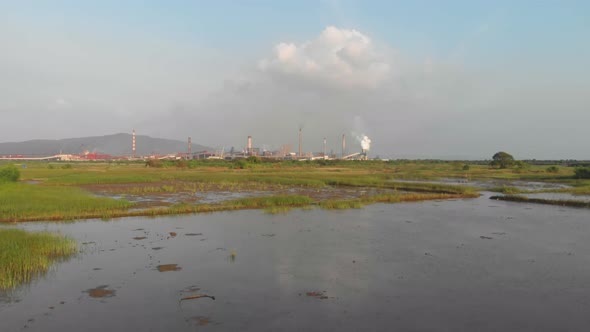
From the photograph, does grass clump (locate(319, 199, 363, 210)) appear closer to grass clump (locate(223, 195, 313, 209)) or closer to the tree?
grass clump (locate(223, 195, 313, 209))

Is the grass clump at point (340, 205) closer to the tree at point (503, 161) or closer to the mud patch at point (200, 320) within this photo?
the mud patch at point (200, 320)

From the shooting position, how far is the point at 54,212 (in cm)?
1777

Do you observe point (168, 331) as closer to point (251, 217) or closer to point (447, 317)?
point (447, 317)

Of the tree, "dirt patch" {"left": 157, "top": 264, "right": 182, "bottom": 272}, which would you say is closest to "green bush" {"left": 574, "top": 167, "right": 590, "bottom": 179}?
the tree

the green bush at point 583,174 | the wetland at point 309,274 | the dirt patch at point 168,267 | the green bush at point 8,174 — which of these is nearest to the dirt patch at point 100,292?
the wetland at point 309,274

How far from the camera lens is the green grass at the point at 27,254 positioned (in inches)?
362

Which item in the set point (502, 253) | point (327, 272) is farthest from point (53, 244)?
point (502, 253)

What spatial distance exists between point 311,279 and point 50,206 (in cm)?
1460

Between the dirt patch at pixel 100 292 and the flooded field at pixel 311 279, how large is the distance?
0.13 feet

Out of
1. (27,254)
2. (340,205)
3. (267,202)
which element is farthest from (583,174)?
(27,254)

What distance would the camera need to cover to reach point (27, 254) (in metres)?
10.1

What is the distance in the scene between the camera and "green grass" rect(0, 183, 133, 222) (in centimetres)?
1712

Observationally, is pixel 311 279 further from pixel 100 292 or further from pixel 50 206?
pixel 50 206

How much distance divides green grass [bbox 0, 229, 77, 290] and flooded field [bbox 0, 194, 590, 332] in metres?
0.43
